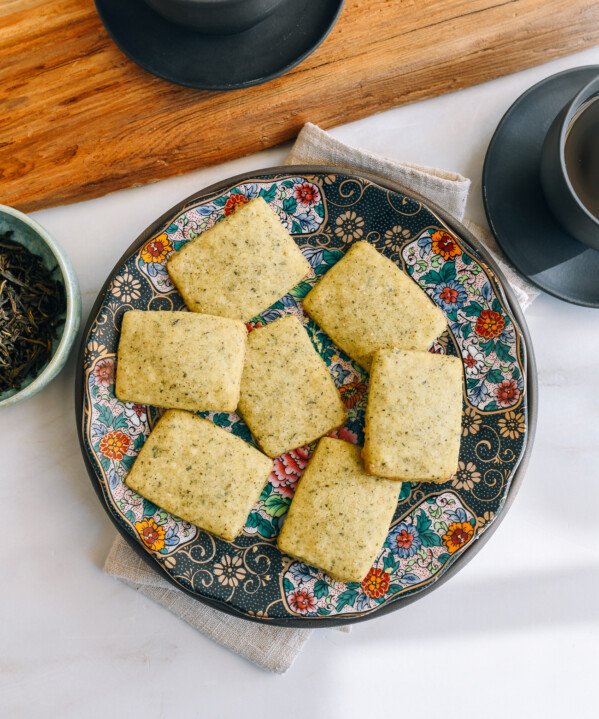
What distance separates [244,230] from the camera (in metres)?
1.08

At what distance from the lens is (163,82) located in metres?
1.15

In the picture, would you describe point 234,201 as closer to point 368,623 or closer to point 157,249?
point 157,249

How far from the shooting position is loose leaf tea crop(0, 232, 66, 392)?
1115mm

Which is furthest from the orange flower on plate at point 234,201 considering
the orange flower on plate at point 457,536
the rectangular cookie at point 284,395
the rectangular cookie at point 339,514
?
the orange flower on plate at point 457,536

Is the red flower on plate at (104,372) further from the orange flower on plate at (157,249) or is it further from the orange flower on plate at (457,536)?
A: the orange flower on plate at (457,536)

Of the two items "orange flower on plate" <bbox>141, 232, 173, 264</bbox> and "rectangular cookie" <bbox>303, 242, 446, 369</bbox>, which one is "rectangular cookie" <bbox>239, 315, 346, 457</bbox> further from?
"orange flower on plate" <bbox>141, 232, 173, 264</bbox>

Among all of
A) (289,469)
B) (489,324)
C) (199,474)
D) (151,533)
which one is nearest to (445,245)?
(489,324)

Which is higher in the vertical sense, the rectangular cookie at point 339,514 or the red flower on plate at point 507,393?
the red flower on plate at point 507,393

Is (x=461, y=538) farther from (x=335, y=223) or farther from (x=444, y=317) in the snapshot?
(x=335, y=223)

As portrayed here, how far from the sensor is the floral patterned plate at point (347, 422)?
1058 mm

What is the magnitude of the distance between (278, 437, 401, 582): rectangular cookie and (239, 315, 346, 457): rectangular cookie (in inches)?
1.8

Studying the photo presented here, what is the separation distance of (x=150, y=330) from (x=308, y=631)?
64 centimetres

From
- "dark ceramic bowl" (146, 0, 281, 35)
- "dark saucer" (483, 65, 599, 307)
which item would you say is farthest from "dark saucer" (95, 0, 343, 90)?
"dark saucer" (483, 65, 599, 307)

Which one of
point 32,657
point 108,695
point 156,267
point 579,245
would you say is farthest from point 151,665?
point 579,245
